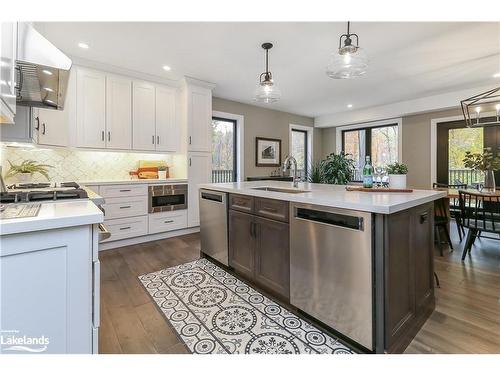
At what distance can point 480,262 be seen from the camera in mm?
2854

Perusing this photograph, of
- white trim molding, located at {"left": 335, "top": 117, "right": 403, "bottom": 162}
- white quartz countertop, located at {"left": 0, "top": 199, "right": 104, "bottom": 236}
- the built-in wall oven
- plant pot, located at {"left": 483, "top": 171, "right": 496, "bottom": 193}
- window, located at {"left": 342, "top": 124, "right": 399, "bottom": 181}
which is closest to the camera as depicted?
white quartz countertop, located at {"left": 0, "top": 199, "right": 104, "bottom": 236}

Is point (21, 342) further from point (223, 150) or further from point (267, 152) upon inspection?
point (267, 152)

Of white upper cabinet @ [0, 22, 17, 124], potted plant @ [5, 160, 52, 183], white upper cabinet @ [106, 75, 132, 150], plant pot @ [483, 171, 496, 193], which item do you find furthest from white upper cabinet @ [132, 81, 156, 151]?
plant pot @ [483, 171, 496, 193]

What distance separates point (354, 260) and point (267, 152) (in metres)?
4.67

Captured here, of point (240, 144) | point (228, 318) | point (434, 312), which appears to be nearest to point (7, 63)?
point (228, 318)

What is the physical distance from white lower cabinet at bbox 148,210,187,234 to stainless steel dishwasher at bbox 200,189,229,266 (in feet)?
3.93

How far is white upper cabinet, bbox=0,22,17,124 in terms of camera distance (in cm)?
95

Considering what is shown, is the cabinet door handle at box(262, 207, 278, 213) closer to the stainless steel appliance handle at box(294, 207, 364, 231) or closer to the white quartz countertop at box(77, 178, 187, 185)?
the stainless steel appliance handle at box(294, 207, 364, 231)

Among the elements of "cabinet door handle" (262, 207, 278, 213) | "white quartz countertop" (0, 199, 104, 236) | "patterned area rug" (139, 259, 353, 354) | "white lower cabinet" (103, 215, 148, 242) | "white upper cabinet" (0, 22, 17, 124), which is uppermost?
"white upper cabinet" (0, 22, 17, 124)

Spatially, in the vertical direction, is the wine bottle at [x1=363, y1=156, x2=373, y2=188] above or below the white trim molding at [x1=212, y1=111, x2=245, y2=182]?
below

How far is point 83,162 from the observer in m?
3.69

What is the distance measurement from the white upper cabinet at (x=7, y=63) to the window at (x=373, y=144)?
6.49m
